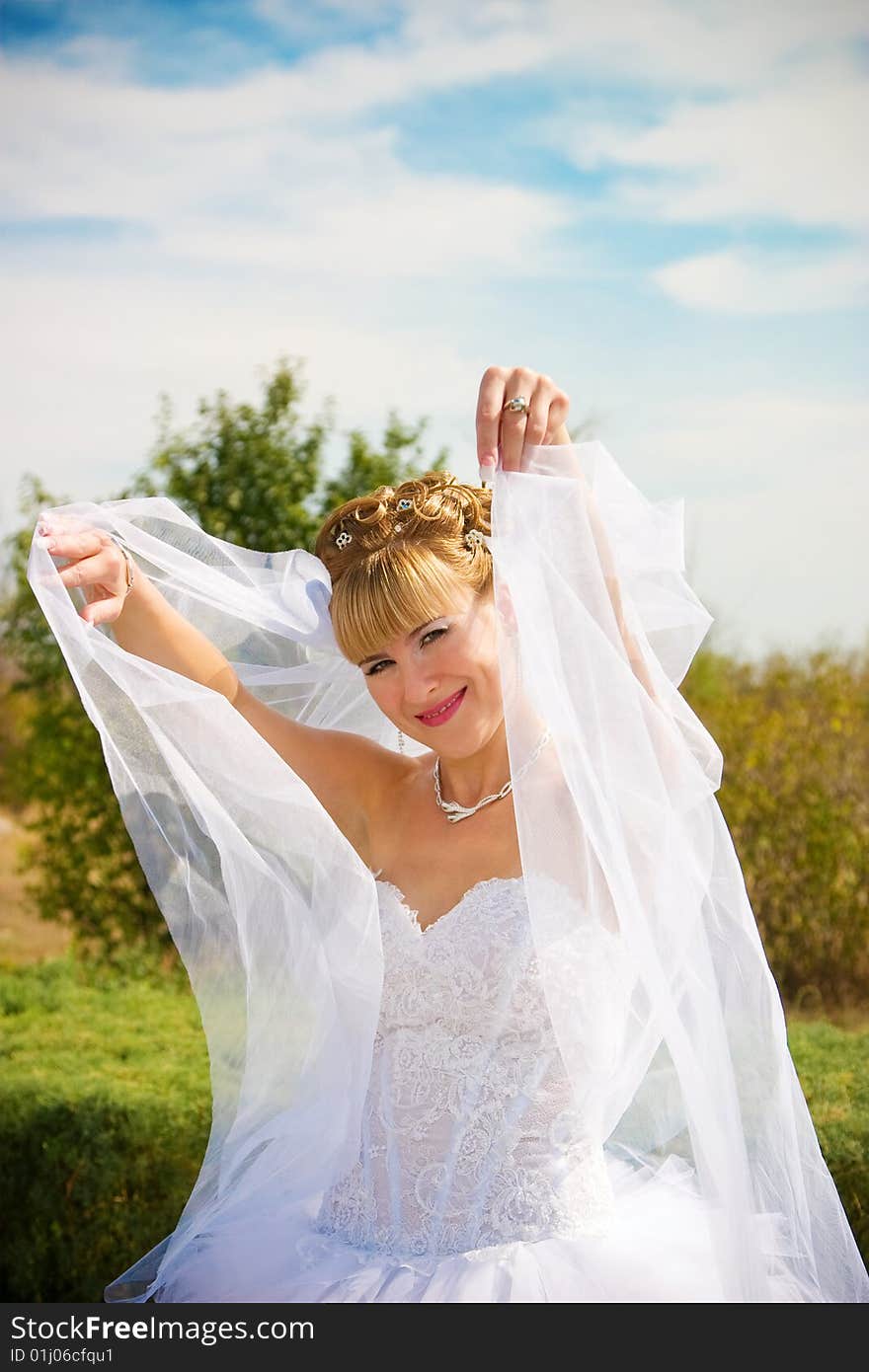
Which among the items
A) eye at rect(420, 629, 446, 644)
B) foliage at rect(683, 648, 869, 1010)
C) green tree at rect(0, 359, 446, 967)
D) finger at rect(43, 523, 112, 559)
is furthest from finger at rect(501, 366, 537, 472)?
foliage at rect(683, 648, 869, 1010)

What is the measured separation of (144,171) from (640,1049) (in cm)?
865

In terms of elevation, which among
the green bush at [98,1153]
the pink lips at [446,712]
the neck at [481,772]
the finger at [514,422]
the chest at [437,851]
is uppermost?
the finger at [514,422]

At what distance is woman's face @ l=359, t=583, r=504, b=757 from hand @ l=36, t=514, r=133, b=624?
54 cm

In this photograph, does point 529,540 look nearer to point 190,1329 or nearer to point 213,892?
point 213,892

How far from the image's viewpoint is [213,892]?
2.82m

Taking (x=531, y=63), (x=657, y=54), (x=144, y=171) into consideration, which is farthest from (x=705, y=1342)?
(x=144, y=171)

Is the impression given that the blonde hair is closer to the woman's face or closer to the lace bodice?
the woman's face

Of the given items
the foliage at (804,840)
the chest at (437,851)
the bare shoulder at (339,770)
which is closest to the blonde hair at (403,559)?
the bare shoulder at (339,770)

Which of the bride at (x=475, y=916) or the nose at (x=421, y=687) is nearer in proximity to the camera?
the bride at (x=475, y=916)

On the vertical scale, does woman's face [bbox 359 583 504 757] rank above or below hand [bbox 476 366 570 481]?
below

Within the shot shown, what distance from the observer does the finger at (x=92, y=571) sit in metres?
2.52

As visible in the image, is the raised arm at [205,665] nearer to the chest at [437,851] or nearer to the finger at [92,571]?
the finger at [92,571]

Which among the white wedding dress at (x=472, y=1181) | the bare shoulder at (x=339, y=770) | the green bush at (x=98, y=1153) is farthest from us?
the green bush at (x=98, y=1153)

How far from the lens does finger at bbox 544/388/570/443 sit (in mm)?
2605
